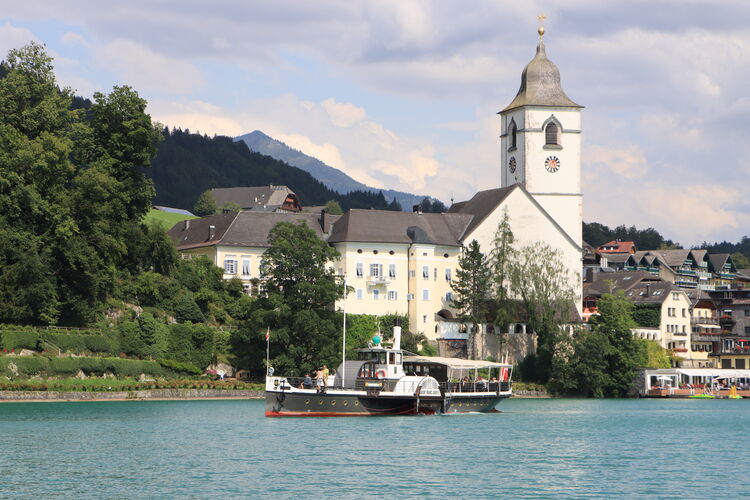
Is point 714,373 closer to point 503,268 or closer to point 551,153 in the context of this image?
point 551,153

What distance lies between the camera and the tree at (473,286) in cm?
11019

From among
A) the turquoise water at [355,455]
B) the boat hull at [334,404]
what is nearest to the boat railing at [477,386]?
the turquoise water at [355,455]

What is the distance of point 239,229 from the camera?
116250mm

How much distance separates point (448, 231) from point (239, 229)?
20.2 m

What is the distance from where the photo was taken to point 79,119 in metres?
93.2

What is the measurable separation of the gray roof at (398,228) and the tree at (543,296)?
288 inches

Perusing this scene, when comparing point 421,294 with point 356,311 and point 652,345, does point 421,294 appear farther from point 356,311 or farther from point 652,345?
point 652,345

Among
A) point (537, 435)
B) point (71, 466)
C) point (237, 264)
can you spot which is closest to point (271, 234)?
point (237, 264)

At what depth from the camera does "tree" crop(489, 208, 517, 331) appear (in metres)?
110

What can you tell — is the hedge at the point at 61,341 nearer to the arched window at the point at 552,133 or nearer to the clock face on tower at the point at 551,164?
the clock face on tower at the point at 551,164

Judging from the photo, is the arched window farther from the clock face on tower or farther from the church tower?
the clock face on tower

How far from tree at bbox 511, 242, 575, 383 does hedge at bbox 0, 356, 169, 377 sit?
37.1 meters

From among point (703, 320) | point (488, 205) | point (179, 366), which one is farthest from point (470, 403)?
point (703, 320)

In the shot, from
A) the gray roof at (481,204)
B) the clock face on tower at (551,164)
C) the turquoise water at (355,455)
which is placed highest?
the clock face on tower at (551,164)
